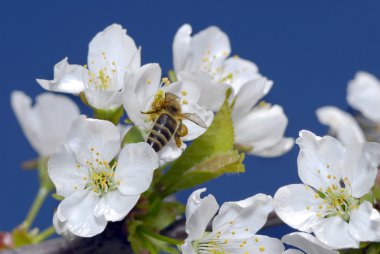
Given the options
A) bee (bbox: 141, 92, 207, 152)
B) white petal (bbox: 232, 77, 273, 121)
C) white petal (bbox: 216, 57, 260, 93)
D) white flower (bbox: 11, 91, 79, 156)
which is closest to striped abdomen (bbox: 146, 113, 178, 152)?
bee (bbox: 141, 92, 207, 152)

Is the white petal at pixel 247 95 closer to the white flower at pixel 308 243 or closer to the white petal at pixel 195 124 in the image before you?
the white petal at pixel 195 124

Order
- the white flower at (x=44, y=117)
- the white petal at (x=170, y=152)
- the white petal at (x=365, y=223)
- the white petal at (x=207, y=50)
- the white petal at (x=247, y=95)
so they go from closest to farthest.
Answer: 1. the white petal at (x=365, y=223)
2. the white petal at (x=170, y=152)
3. the white petal at (x=247, y=95)
4. the white petal at (x=207, y=50)
5. the white flower at (x=44, y=117)

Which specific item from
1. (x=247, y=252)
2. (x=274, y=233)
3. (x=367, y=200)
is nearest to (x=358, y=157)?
(x=367, y=200)

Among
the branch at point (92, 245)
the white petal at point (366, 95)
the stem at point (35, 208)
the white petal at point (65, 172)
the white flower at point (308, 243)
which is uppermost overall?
the white petal at point (65, 172)

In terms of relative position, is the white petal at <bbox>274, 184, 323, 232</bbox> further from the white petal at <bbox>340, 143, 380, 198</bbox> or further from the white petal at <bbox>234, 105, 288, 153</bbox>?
the white petal at <bbox>234, 105, 288, 153</bbox>

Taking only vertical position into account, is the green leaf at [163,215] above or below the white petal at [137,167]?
below

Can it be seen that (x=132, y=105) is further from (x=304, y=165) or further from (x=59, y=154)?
(x=304, y=165)

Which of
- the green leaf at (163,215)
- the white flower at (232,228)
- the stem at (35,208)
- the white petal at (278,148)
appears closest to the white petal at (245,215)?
the white flower at (232,228)
